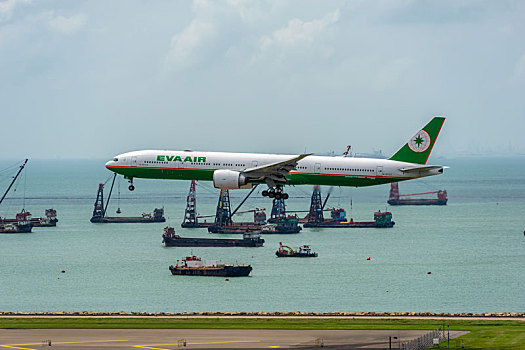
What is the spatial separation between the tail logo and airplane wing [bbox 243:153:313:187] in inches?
623

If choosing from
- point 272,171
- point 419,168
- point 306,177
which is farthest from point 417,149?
point 272,171

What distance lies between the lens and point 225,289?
598 ft

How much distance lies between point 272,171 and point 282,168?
1.38m

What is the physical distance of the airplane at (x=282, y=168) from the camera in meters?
104

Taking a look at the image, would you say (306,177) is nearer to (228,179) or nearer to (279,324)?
(228,179)

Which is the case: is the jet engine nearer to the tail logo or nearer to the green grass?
the green grass

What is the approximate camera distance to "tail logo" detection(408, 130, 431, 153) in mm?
107188

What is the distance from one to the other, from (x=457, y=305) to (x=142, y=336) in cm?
7856

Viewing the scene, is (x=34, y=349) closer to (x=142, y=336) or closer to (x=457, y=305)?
(x=142, y=336)

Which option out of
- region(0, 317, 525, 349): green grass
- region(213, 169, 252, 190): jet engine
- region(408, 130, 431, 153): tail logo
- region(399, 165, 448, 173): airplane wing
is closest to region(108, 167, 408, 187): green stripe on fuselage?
region(399, 165, 448, 173): airplane wing

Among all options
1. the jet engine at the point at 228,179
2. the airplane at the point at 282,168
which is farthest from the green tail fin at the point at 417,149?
the jet engine at the point at 228,179

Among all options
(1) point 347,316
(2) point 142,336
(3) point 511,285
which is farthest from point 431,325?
(3) point 511,285

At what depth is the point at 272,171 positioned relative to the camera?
339 feet

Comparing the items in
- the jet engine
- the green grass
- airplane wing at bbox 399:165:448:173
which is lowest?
the green grass
